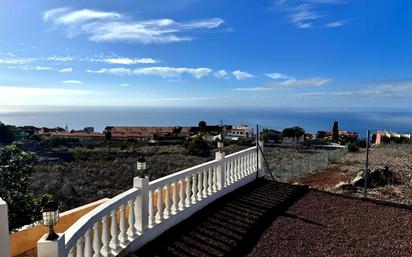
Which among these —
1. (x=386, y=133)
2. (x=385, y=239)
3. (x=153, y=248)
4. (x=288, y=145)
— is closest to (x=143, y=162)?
(x=153, y=248)

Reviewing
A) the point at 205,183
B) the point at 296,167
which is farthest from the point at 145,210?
the point at 296,167

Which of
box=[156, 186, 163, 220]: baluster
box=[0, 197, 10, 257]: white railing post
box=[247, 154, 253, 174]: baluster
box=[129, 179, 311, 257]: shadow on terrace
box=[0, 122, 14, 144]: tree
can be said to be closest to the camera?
box=[0, 197, 10, 257]: white railing post

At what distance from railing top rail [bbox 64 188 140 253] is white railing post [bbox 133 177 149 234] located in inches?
3.9

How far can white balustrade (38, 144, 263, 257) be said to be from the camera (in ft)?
12.6

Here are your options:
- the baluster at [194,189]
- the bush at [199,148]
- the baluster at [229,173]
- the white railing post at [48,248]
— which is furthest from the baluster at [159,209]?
the bush at [199,148]

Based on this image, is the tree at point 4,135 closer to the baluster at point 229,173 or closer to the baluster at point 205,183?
the baluster at point 205,183

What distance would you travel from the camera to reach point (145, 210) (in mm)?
5285

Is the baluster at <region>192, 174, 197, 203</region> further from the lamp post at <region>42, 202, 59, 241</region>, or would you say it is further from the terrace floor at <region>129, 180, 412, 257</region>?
the lamp post at <region>42, 202, 59, 241</region>

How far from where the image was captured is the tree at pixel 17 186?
19.8 feet

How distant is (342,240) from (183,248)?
2.51 metres

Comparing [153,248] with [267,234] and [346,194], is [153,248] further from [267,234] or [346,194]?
[346,194]

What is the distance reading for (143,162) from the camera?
17.7 ft

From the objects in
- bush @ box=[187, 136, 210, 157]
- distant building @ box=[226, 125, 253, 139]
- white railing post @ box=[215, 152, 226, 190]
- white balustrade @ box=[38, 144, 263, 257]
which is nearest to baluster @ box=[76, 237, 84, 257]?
white balustrade @ box=[38, 144, 263, 257]

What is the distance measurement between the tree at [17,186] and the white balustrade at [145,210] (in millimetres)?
1830
